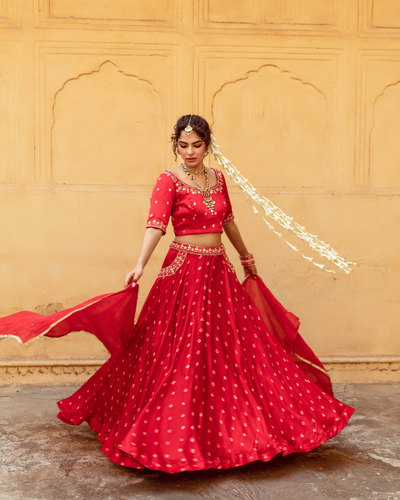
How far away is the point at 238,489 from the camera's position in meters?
2.39

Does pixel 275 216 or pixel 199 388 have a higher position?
pixel 275 216

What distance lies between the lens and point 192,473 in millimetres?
2557

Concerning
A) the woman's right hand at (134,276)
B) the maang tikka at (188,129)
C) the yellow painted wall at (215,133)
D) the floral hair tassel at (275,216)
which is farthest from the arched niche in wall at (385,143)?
the woman's right hand at (134,276)

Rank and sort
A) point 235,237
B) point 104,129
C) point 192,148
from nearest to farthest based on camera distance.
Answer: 1. point 192,148
2. point 235,237
3. point 104,129

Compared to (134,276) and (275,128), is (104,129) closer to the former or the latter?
(275,128)

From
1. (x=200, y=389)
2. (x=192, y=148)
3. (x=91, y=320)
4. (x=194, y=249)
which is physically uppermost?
(x=192, y=148)

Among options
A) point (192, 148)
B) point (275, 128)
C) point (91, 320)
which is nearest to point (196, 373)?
point (91, 320)

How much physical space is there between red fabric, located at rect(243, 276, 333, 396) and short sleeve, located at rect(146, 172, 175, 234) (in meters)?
0.77

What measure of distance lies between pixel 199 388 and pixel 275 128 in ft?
8.15

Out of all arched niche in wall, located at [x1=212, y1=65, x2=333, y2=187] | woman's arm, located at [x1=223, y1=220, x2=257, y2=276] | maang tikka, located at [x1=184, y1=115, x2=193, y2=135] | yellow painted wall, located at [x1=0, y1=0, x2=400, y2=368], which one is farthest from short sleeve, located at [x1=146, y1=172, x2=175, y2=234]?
arched niche in wall, located at [x1=212, y1=65, x2=333, y2=187]

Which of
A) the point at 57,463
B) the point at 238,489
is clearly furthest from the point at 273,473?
the point at 57,463

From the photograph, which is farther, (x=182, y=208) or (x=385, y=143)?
(x=385, y=143)

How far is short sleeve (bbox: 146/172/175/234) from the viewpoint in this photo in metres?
2.70

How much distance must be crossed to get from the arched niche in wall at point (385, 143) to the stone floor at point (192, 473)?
2.02 metres
